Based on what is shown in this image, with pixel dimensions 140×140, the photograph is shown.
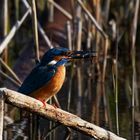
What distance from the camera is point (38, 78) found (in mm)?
5398

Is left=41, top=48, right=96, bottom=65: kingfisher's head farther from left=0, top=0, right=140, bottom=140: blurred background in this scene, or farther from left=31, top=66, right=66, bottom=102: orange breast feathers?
left=0, top=0, right=140, bottom=140: blurred background

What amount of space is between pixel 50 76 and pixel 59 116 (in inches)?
31.7

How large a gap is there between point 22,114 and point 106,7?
4209 mm

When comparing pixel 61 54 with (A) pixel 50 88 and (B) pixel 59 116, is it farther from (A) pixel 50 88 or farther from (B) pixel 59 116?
(B) pixel 59 116

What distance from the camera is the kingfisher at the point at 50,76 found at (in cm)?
526

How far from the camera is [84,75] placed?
9141 mm

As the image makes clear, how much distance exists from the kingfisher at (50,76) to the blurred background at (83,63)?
334mm

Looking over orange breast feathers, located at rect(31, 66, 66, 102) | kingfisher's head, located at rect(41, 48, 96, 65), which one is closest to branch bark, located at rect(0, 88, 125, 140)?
orange breast feathers, located at rect(31, 66, 66, 102)

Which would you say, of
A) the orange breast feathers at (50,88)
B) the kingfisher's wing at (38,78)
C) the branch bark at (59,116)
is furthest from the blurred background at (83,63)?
the branch bark at (59,116)

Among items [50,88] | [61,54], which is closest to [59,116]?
[50,88]

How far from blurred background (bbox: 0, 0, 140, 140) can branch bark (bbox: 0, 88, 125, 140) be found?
634mm

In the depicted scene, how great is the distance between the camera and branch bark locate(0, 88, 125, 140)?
4.40 m

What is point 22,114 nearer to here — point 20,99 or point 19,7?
point 20,99

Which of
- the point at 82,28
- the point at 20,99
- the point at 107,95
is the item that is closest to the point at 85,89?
the point at 107,95
